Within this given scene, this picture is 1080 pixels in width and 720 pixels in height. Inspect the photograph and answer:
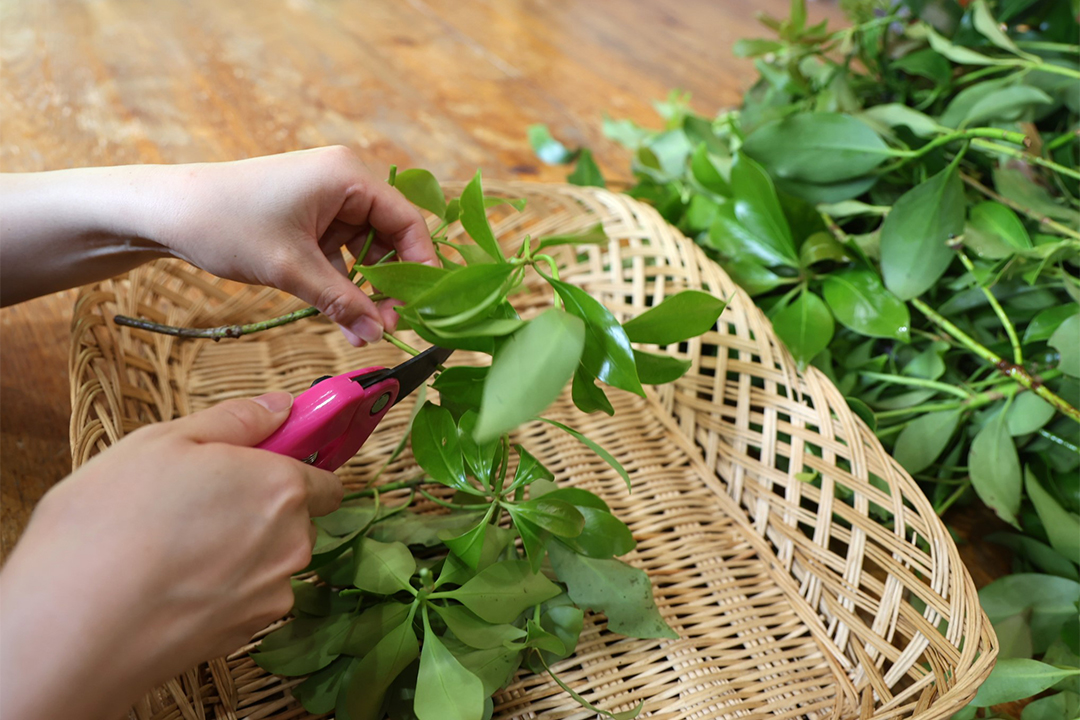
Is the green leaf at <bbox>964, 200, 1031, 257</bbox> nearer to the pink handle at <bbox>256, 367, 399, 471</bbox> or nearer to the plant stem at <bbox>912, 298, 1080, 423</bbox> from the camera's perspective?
the plant stem at <bbox>912, 298, 1080, 423</bbox>

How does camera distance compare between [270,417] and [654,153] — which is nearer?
[270,417]

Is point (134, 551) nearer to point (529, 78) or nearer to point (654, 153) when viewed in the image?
point (654, 153)

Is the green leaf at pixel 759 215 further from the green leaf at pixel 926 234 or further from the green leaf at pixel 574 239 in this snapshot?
the green leaf at pixel 574 239

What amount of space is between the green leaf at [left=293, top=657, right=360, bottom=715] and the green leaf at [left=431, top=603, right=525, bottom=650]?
58 mm

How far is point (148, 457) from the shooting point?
0.88 ft


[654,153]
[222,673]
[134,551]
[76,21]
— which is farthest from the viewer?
[76,21]

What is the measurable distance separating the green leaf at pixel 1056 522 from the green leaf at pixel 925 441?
0.06 m

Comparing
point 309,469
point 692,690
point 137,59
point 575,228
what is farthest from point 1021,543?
point 137,59

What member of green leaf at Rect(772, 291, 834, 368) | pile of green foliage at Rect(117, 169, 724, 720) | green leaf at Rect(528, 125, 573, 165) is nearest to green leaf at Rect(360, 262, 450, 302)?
pile of green foliage at Rect(117, 169, 724, 720)

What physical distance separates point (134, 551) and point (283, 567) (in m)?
0.06

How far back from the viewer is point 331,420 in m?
0.35

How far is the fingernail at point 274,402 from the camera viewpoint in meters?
0.34

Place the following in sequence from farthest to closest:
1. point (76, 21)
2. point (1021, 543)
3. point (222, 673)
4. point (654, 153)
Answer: point (76, 21) → point (654, 153) → point (1021, 543) → point (222, 673)

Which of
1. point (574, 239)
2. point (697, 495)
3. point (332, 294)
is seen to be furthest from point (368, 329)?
point (697, 495)
